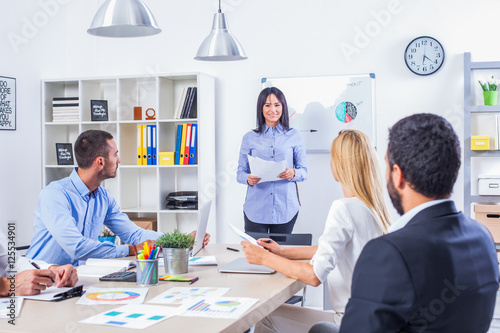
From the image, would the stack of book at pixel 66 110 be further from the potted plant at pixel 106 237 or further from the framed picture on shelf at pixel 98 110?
the potted plant at pixel 106 237

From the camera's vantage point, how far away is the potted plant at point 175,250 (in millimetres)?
2191

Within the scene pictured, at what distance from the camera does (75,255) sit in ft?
8.27

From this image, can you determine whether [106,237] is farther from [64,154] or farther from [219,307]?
[219,307]

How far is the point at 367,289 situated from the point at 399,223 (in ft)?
0.74

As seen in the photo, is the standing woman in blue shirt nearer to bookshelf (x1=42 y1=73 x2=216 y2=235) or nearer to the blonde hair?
bookshelf (x1=42 y1=73 x2=216 y2=235)

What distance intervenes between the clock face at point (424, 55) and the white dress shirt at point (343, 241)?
2846mm

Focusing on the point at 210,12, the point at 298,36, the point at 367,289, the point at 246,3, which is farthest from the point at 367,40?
the point at 367,289

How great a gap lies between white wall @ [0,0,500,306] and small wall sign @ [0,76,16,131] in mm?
62

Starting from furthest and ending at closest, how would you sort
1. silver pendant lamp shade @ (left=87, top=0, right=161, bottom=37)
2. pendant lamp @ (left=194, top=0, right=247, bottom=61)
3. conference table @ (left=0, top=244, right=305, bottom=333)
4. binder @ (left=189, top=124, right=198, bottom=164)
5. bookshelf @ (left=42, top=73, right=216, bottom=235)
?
bookshelf @ (left=42, top=73, right=216, bottom=235) → binder @ (left=189, top=124, right=198, bottom=164) → pendant lamp @ (left=194, top=0, right=247, bottom=61) → silver pendant lamp shade @ (left=87, top=0, right=161, bottom=37) → conference table @ (left=0, top=244, right=305, bottom=333)

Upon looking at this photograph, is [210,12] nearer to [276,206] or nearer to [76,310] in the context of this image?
[276,206]

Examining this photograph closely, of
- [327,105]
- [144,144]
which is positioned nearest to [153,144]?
[144,144]

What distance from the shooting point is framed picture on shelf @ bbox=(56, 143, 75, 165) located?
5.11m

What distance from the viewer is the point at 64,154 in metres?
5.12

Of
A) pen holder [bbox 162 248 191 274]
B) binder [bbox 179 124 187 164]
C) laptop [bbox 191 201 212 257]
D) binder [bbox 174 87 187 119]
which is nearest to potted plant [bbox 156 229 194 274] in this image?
pen holder [bbox 162 248 191 274]
